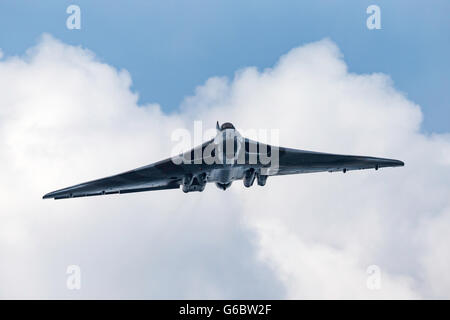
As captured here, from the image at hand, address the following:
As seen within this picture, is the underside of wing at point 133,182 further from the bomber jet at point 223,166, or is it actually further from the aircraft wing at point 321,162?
the aircraft wing at point 321,162

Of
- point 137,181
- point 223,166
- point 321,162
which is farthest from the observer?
point 321,162

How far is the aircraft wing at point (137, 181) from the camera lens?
154 feet

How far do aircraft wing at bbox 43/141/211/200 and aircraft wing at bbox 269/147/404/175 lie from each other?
304 inches

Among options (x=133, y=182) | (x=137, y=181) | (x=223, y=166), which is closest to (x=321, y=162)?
(x=223, y=166)

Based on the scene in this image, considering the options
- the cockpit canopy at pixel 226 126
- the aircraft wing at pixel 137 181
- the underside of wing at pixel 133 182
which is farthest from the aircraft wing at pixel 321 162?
the underside of wing at pixel 133 182

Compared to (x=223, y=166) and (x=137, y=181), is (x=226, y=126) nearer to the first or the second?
(x=223, y=166)

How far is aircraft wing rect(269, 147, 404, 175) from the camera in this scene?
4875 cm

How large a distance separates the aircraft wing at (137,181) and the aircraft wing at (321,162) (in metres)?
7.71

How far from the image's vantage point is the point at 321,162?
165 feet

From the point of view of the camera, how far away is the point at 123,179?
4834 cm

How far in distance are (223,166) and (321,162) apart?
968 centimetres

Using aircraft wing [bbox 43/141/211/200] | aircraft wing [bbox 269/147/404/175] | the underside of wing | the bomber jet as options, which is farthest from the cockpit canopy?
aircraft wing [bbox 269/147/404/175]

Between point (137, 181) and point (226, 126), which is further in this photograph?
point (137, 181)
